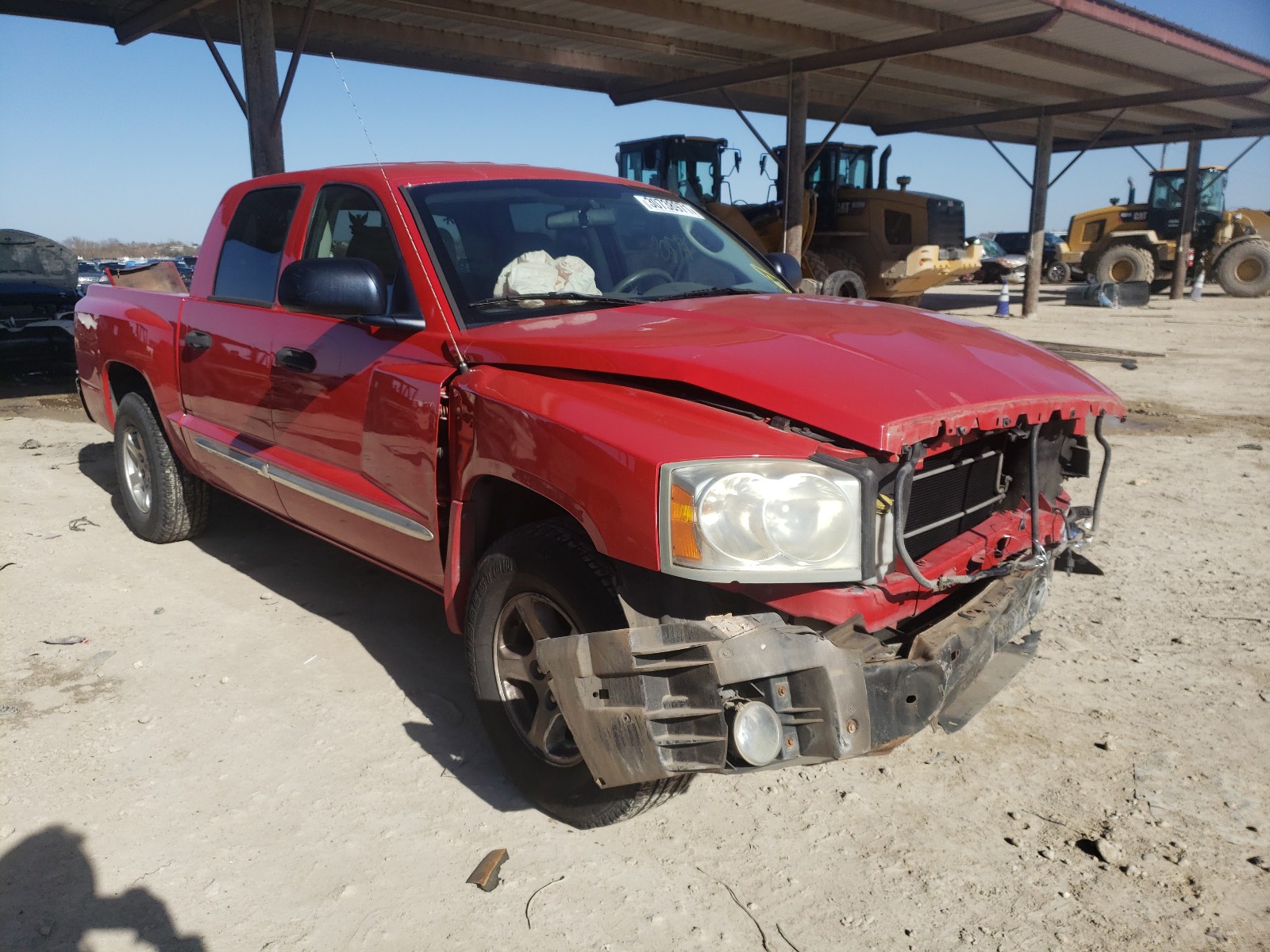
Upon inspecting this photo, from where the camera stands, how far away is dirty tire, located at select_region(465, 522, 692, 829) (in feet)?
7.78

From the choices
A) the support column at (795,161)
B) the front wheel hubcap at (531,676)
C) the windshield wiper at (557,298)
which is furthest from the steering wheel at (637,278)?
the support column at (795,161)

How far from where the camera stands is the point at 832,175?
17.4 metres

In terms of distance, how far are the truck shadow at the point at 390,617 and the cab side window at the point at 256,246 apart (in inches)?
53.1

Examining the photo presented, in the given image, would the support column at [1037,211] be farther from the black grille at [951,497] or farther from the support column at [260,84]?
the black grille at [951,497]

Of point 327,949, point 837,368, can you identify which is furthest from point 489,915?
point 837,368

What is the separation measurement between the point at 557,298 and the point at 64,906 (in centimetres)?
213

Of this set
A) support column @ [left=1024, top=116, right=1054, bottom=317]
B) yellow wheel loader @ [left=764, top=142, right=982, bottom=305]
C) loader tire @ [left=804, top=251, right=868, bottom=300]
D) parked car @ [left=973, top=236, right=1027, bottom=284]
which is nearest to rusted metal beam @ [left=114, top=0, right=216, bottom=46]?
loader tire @ [left=804, top=251, right=868, bottom=300]

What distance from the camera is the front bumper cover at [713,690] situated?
6.59ft

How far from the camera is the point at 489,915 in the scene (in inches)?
93.1

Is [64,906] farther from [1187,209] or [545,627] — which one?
[1187,209]

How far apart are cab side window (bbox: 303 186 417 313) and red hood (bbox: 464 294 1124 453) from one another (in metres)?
0.45

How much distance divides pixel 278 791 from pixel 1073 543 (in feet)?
8.35

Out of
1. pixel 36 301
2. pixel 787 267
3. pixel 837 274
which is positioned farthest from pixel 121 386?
pixel 837 274

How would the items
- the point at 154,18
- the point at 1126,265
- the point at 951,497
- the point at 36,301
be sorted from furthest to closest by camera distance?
the point at 1126,265 → the point at 36,301 → the point at 154,18 → the point at 951,497
